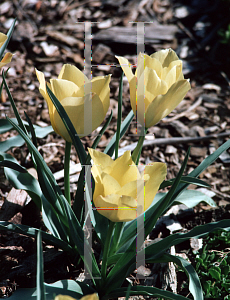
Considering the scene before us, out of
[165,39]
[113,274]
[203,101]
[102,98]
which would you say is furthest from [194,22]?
[113,274]

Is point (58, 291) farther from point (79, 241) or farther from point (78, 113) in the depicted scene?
point (78, 113)

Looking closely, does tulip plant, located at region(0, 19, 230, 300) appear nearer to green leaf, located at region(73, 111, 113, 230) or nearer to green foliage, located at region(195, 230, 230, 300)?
green leaf, located at region(73, 111, 113, 230)

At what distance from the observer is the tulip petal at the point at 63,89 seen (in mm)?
818

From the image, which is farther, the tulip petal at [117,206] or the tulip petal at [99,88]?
the tulip petal at [99,88]

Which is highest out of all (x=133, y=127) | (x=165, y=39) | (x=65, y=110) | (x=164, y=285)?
(x=165, y=39)

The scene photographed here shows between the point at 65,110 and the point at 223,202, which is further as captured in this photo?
the point at 223,202

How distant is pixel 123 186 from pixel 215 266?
27.7 inches

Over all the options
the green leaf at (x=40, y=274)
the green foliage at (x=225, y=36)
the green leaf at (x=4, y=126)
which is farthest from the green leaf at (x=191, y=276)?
the green foliage at (x=225, y=36)

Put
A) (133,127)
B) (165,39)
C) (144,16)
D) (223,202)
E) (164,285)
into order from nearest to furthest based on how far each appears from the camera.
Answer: (164,285)
(223,202)
(133,127)
(165,39)
(144,16)

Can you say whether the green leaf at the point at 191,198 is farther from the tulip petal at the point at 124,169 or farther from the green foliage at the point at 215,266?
the tulip petal at the point at 124,169

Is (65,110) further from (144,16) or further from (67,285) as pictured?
(144,16)

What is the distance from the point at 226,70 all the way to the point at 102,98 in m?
1.86

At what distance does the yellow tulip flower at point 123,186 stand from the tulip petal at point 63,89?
187 mm

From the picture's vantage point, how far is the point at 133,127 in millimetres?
2006
